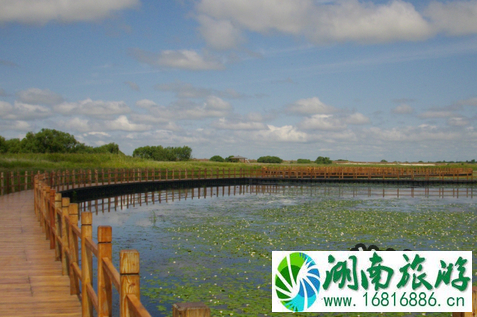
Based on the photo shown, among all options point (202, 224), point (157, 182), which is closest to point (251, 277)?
point (202, 224)

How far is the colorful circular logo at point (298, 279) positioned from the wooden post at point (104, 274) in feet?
7.10

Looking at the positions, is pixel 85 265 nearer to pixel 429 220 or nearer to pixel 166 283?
pixel 166 283

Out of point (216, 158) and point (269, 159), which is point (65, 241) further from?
point (269, 159)

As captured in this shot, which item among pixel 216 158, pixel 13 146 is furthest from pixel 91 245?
pixel 216 158

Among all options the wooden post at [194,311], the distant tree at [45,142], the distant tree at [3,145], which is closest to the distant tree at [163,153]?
the distant tree at [45,142]

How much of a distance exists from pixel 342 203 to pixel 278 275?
22.3 metres

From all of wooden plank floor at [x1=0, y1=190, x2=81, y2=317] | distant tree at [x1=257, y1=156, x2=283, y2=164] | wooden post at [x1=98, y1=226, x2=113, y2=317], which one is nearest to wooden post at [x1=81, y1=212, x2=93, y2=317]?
wooden plank floor at [x1=0, y1=190, x2=81, y2=317]

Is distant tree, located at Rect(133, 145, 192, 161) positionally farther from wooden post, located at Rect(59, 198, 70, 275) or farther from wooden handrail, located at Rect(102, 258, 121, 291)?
wooden handrail, located at Rect(102, 258, 121, 291)

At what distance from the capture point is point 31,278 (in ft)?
25.2

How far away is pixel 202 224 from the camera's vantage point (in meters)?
18.3

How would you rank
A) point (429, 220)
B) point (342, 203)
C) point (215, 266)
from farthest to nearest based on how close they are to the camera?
point (342, 203), point (429, 220), point (215, 266)

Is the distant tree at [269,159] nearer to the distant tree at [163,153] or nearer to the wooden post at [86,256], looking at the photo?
the distant tree at [163,153]

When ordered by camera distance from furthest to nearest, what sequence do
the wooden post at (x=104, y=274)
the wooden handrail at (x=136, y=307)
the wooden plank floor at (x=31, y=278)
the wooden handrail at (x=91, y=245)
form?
the wooden plank floor at (x=31, y=278)
the wooden handrail at (x=91, y=245)
the wooden post at (x=104, y=274)
the wooden handrail at (x=136, y=307)

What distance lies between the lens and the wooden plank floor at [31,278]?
20.5 feet
